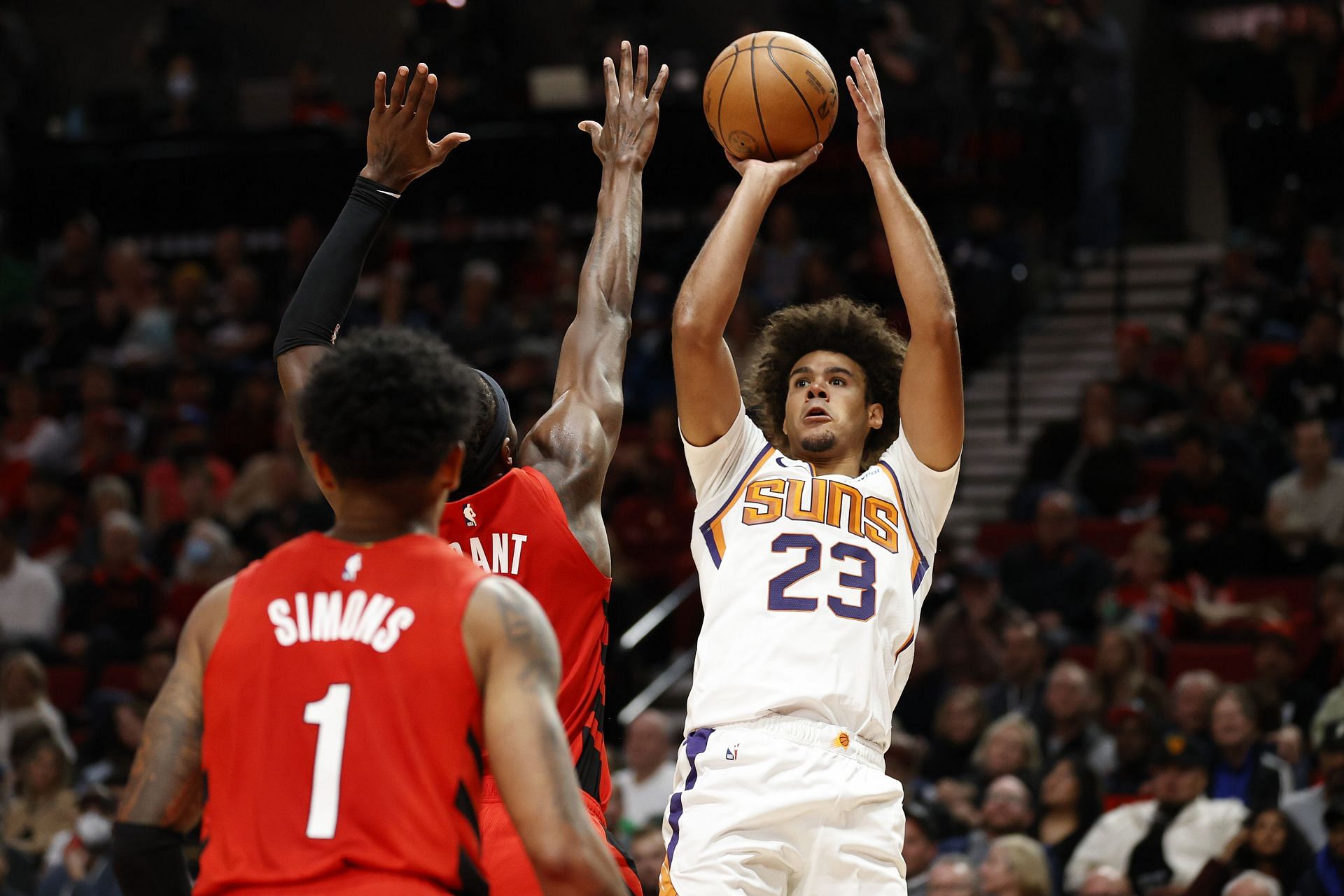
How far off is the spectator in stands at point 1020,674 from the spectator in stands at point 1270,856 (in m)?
2.14

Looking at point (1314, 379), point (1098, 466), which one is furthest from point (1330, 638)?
point (1314, 379)

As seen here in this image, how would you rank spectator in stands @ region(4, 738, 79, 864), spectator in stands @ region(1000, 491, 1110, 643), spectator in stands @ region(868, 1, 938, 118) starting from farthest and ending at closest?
spectator in stands @ region(868, 1, 938, 118) < spectator in stands @ region(1000, 491, 1110, 643) < spectator in stands @ region(4, 738, 79, 864)

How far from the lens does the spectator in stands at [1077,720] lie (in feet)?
31.7

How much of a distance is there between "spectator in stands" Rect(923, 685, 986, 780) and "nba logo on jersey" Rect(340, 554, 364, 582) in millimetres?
7196

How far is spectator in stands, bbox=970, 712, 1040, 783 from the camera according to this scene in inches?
368

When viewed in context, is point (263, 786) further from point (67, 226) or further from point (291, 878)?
point (67, 226)

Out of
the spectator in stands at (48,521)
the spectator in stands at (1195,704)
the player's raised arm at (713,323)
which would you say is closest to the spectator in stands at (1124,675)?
the spectator in stands at (1195,704)

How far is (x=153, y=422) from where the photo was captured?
49.2 ft

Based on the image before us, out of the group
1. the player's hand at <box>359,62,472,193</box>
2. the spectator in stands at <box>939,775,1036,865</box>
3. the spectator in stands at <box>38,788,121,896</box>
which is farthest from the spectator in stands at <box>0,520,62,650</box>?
the player's hand at <box>359,62,472,193</box>

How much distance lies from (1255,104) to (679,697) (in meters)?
6.86

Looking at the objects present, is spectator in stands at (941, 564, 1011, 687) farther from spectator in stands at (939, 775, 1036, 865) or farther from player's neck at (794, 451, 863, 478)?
player's neck at (794, 451, 863, 478)

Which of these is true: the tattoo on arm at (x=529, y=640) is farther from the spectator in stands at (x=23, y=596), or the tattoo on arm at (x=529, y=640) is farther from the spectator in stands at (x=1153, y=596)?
the spectator in stands at (x=23, y=596)

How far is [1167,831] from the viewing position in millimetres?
8688

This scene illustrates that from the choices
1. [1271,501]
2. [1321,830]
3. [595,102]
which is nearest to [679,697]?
[1271,501]
